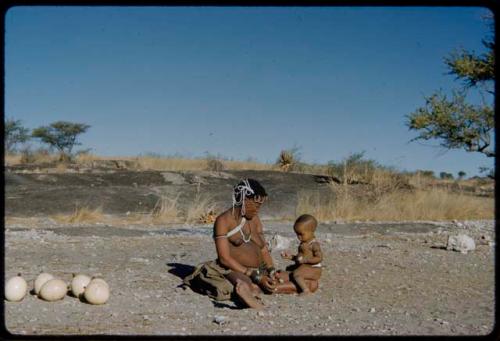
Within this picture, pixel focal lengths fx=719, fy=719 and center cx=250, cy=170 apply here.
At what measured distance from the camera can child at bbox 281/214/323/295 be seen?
5.96 m

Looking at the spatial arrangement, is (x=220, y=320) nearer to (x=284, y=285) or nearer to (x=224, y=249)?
(x=224, y=249)

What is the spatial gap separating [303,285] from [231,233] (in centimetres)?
74

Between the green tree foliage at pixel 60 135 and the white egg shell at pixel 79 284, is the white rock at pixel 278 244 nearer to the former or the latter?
the white egg shell at pixel 79 284

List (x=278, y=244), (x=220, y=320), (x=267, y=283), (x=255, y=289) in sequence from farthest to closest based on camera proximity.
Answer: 1. (x=278, y=244)
2. (x=267, y=283)
3. (x=255, y=289)
4. (x=220, y=320)

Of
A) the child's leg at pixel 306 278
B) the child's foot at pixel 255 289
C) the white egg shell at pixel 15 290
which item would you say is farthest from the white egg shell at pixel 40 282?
the child's leg at pixel 306 278

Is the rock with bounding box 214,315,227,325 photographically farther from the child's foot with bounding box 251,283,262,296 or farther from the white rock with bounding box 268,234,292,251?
the white rock with bounding box 268,234,292,251

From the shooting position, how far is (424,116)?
18312 millimetres

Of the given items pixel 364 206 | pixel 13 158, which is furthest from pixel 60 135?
pixel 364 206

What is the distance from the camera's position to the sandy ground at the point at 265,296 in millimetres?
4906

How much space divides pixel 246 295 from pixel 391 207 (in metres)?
10.0

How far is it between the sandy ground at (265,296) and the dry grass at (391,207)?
3.61 m

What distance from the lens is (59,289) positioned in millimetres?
5582
